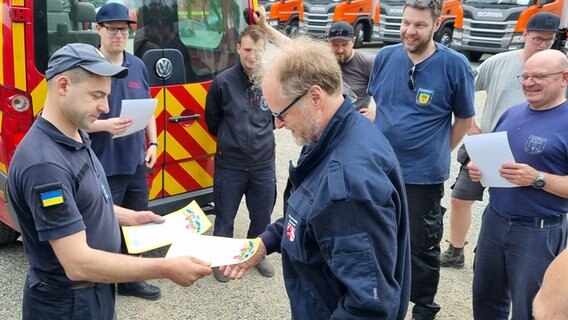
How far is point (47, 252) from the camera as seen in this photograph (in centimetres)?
196

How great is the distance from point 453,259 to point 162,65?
8.67 ft

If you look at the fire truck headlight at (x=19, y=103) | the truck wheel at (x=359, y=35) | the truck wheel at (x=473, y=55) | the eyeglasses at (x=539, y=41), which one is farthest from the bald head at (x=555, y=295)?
the truck wheel at (x=359, y=35)

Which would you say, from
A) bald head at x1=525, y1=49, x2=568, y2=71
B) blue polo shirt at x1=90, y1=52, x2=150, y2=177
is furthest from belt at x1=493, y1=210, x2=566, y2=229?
blue polo shirt at x1=90, y1=52, x2=150, y2=177

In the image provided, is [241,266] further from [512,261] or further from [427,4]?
[427,4]

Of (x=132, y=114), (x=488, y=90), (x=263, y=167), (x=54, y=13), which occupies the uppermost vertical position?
(x=54, y=13)

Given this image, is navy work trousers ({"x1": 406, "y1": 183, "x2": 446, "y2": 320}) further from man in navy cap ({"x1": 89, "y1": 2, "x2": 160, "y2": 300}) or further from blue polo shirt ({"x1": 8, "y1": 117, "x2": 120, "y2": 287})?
blue polo shirt ({"x1": 8, "y1": 117, "x2": 120, "y2": 287})

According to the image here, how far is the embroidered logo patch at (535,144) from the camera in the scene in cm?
254

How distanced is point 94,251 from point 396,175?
1.08 m

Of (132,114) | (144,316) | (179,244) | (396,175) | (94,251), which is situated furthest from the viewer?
(144,316)

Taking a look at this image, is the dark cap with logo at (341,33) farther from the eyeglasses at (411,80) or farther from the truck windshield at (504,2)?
the truck windshield at (504,2)

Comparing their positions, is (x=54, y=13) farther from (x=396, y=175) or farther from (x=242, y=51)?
(x=396, y=175)

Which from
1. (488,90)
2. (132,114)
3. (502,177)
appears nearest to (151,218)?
(132,114)

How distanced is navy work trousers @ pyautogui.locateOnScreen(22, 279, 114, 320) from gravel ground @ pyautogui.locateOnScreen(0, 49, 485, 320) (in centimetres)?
135

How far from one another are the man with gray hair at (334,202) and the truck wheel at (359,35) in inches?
652
